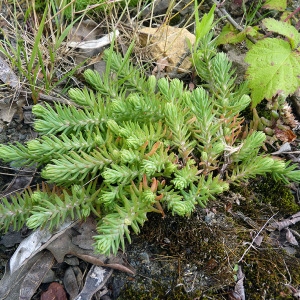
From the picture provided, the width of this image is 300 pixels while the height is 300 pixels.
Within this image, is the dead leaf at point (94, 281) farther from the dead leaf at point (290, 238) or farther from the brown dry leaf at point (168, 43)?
the brown dry leaf at point (168, 43)

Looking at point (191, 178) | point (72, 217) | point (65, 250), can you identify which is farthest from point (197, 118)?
point (65, 250)

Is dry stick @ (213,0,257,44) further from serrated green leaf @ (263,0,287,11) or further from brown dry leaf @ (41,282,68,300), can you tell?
brown dry leaf @ (41,282,68,300)

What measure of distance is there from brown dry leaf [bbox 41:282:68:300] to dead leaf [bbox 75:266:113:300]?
0.09 metres

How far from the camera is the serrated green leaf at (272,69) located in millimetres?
2463

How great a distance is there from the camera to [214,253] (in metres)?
2.08

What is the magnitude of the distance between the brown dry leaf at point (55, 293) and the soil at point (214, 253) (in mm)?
47

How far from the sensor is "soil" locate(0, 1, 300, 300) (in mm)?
1996

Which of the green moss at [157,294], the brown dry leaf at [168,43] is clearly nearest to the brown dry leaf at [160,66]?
the brown dry leaf at [168,43]

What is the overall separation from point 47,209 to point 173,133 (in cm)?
81

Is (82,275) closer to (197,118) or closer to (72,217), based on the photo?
(72,217)

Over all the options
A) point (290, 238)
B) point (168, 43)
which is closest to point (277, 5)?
point (168, 43)

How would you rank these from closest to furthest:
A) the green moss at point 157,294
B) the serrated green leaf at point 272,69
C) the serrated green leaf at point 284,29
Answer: the green moss at point 157,294 < the serrated green leaf at point 272,69 < the serrated green leaf at point 284,29

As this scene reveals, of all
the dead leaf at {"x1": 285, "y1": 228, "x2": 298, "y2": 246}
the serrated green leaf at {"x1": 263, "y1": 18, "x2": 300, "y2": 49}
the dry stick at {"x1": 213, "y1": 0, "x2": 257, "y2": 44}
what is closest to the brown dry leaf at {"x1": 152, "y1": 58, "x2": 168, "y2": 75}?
the dry stick at {"x1": 213, "y1": 0, "x2": 257, "y2": 44}

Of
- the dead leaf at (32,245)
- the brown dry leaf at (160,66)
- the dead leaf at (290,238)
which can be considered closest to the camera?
the dead leaf at (32,245)
